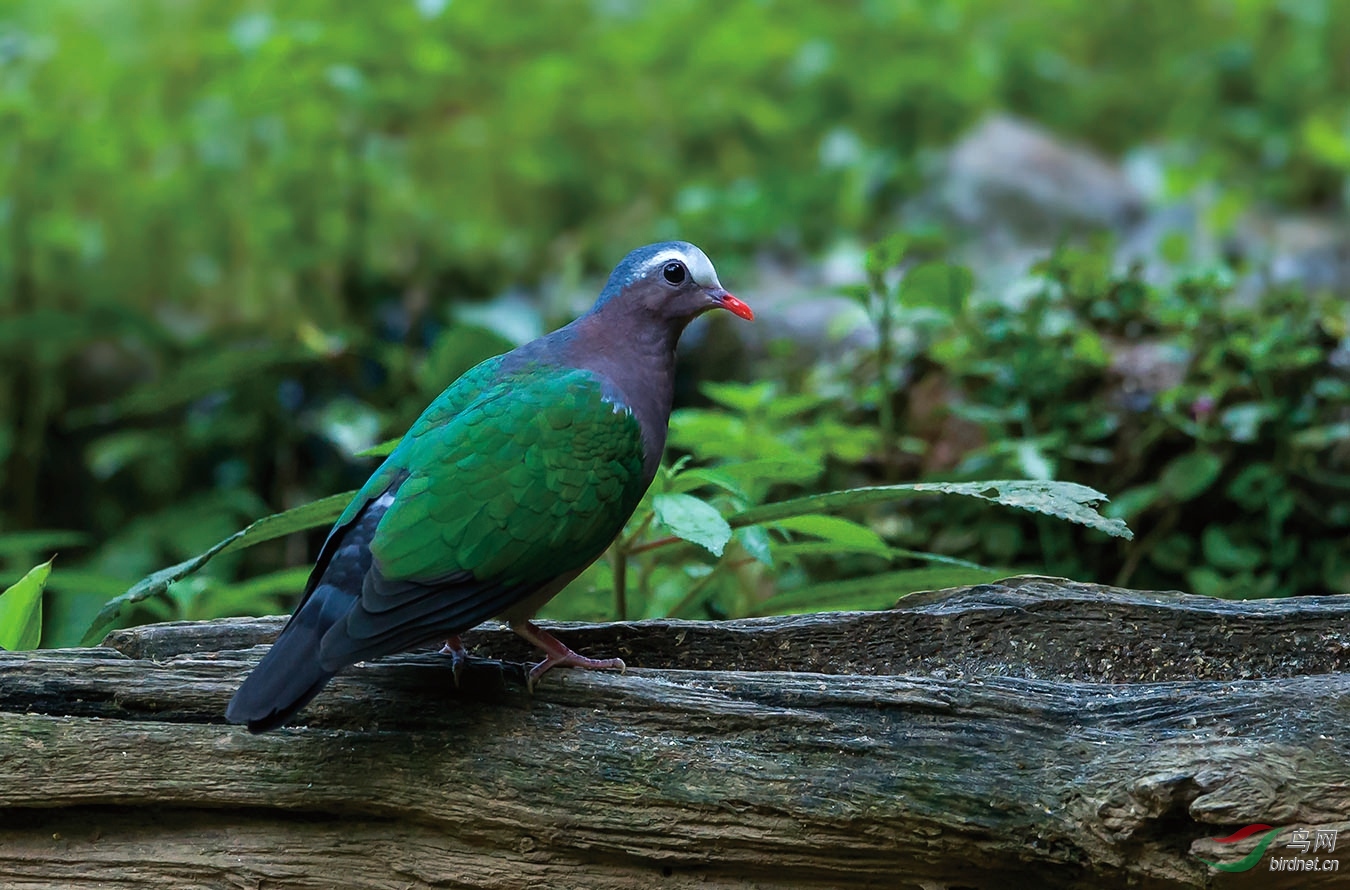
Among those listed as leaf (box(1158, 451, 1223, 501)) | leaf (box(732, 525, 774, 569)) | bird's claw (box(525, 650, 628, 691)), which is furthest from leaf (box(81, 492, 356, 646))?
leaf (box(1158, 451, 1223, 501))

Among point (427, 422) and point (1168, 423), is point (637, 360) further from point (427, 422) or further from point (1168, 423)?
point (1168, 423)

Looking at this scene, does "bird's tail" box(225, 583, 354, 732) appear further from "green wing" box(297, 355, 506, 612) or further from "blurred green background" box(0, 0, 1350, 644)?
"blurred green background" box(0, 0, 1350, 644)

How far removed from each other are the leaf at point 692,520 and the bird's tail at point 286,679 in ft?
2.25

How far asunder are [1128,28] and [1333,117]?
1.64 m

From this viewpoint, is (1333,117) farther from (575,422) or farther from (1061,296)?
(575,422)

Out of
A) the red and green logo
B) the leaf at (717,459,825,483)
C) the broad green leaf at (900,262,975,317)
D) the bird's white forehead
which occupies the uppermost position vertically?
the broad green leaf at (900,262,975,317)

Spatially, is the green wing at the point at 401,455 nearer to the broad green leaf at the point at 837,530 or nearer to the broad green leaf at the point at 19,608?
the broad green leaf at the point at 19,608

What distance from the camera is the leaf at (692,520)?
255 centimetres

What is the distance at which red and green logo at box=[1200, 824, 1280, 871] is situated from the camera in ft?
6.18

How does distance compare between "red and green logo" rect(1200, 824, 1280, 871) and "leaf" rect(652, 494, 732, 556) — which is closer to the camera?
"red and green logo" rect(1200, 824, 1280, 871)

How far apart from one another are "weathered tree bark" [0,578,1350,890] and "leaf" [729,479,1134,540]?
315 millimetres

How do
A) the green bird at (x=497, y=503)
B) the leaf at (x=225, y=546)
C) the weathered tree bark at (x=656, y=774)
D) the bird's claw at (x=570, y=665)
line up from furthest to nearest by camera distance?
the leaf at (x=225, y=546)
the bird's claw at (x=570, y=665)
the green bird at (x=497, y=503)
the weathered tree bark at (x=656, y=774)

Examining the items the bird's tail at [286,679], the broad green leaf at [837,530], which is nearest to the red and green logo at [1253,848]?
the broad green leaf at [837,530]

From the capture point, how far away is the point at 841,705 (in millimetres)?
2279
